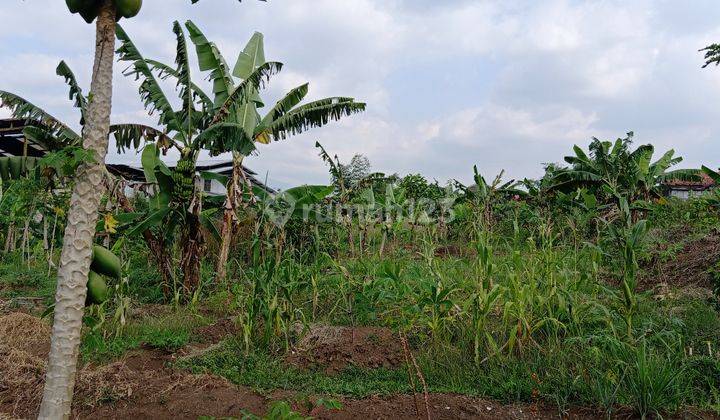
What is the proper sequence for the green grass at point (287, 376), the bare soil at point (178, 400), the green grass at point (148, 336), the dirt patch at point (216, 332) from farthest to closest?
the dirt patch at point (216, 332) → the green grass at point (148, 336) → the green grass at point (287, 376) → the bare soil at point (178, 400)

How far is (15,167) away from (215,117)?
12.2ft

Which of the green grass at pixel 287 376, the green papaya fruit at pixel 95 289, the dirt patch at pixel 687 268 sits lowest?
the green grass at pixel 287 376

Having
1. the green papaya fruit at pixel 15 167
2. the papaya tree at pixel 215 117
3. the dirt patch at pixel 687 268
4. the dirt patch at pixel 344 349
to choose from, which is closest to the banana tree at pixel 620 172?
the dirt patch at pixel 687 268

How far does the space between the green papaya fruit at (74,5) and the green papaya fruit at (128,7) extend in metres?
0.09

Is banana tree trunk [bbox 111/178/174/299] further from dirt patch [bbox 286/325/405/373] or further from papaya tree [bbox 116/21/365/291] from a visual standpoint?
dirt patch [bbox 286/325/405/373]

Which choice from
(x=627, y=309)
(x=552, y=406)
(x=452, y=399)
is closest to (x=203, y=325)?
(x=452, y=399)

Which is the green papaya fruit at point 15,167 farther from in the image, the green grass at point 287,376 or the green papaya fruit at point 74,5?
the green papaya fruit at point 74,5

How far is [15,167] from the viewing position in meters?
4.33

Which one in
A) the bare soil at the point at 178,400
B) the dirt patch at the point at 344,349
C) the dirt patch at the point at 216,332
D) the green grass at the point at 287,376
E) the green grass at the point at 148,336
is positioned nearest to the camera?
the bare soil at the point at 178,400

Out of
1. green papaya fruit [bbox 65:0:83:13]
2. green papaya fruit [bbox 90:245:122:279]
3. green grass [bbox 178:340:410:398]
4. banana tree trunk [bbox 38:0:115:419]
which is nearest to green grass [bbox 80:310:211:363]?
green grass [bbox 178:340:410:398]

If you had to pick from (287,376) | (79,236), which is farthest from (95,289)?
(287,376)

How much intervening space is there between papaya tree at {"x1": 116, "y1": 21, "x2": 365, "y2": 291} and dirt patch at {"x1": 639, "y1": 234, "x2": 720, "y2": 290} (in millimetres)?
5465

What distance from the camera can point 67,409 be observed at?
59.2 inches

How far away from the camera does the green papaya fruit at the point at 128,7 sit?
57.5 inches
